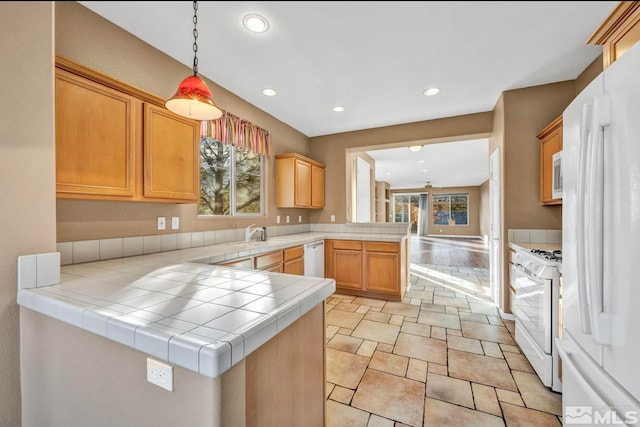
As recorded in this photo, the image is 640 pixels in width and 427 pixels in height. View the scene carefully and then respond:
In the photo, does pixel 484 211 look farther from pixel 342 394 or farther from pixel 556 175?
pixel 342 394

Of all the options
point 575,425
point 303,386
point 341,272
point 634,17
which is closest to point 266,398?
point 303,386

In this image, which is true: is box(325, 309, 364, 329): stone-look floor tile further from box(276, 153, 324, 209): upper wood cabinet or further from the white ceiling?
the white ceiling

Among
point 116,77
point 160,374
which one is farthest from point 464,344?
point 116,77

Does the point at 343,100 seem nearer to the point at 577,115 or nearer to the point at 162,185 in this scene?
the point at 162,185

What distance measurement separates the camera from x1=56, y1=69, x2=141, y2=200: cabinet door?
146cm

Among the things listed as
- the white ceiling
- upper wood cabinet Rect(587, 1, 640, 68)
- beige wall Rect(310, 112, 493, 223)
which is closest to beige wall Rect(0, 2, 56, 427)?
the white ceiling

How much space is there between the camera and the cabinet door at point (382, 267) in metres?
3.54

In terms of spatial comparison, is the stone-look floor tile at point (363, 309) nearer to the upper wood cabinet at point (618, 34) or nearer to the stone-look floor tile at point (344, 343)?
the stone-look floor tile at point (344, 343)

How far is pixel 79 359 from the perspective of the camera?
998 mm

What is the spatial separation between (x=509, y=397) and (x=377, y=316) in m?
1.45

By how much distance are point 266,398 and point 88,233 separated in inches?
71.0

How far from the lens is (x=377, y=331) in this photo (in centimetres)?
266

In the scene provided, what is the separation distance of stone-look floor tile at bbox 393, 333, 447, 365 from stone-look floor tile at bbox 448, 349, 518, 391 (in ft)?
0.27

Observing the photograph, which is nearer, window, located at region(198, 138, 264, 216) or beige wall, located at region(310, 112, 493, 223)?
window, located at region(198, 138, 264, 216)
